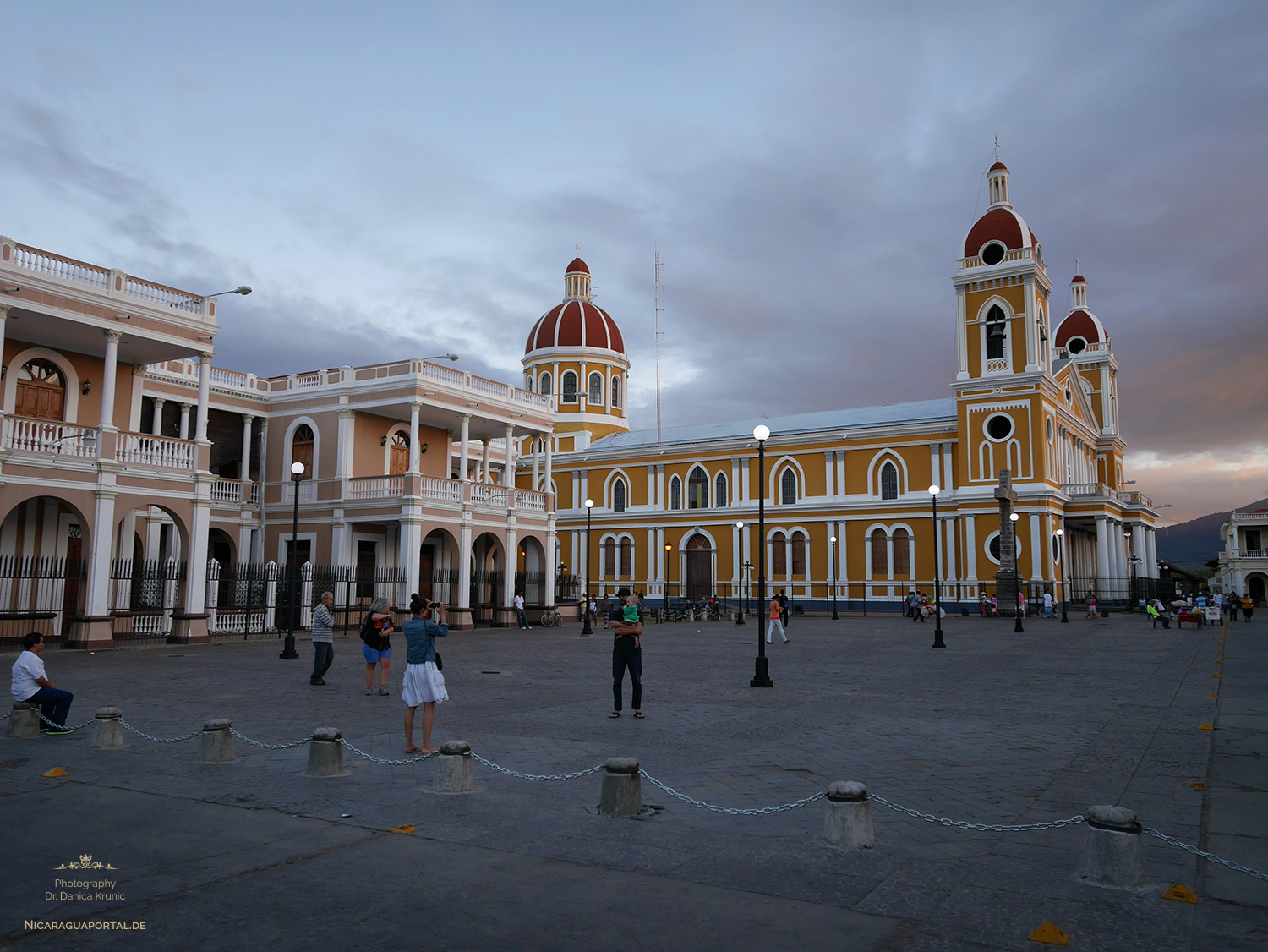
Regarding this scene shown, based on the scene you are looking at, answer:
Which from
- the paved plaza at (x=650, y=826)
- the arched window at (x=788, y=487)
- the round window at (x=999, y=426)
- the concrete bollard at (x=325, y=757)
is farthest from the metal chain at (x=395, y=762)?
the arched window at (x=788, y=487)

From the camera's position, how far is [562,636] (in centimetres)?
3000

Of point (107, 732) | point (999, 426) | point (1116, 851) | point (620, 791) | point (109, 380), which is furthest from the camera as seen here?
point (999, 426)

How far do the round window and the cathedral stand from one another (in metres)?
0.08

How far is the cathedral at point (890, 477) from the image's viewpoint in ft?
161

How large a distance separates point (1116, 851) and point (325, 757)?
6.32m

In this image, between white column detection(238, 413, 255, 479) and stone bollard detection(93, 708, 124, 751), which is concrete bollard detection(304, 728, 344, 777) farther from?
white column detection(238, 413, 255, 479)

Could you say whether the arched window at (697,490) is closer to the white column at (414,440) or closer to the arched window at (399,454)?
the arched window at (399,454)

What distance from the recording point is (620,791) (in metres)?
6.95

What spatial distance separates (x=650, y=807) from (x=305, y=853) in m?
2.59

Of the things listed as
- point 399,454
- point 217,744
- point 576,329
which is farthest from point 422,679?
point 576,329

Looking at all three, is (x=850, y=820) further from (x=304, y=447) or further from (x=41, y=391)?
(x=304, y=447)

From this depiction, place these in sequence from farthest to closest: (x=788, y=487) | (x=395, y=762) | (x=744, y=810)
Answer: (x=788, y=487)
(x=395, y=762)
(x=744, y=810)

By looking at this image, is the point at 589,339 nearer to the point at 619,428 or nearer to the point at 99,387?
the point at 619,428

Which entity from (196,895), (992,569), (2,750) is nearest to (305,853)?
(196,895)
